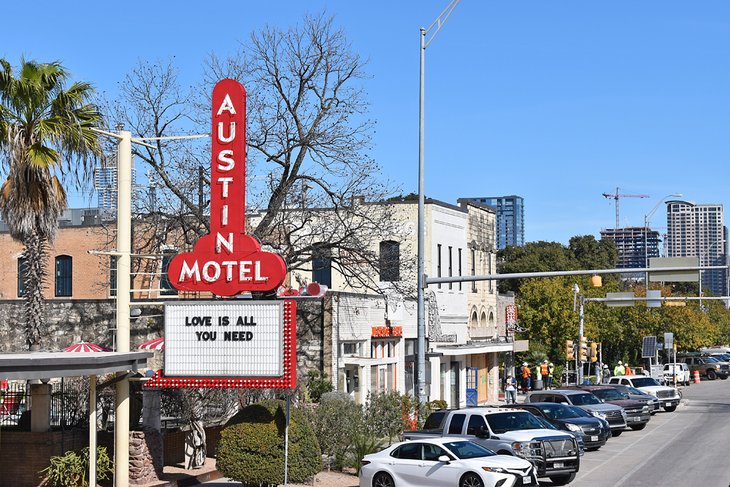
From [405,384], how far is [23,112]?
2312cm

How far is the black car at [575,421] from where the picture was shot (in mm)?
31672

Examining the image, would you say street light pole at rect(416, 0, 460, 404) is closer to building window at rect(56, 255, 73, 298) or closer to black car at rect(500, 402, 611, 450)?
black car at rect(500, 402, 611, 450)

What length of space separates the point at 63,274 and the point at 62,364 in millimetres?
27884

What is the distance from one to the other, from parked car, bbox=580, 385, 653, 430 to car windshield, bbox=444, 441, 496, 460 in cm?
1793

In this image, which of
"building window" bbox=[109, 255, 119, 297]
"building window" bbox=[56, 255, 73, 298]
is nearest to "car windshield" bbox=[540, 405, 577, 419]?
"building window" bbox=[109, 255, 119, 297]

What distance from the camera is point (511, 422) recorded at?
2672 cm

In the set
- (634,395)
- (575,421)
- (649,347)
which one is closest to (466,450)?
(575,421)

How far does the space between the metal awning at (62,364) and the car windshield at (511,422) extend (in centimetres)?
982

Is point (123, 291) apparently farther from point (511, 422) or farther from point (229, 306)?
point (511, 422)

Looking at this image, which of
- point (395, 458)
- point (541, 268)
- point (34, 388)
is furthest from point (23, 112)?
point (541, 268)

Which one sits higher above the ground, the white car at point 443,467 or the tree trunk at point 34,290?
the tree trunk at point 34,290

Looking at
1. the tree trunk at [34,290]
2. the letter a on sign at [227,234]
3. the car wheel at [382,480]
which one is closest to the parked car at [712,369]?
the car wheel at [382,480]

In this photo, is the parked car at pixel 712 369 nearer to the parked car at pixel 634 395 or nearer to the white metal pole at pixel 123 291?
the parked car at pixel 634 395

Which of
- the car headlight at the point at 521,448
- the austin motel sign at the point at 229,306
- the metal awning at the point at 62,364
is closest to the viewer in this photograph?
the metal awning at the point at 62,364
